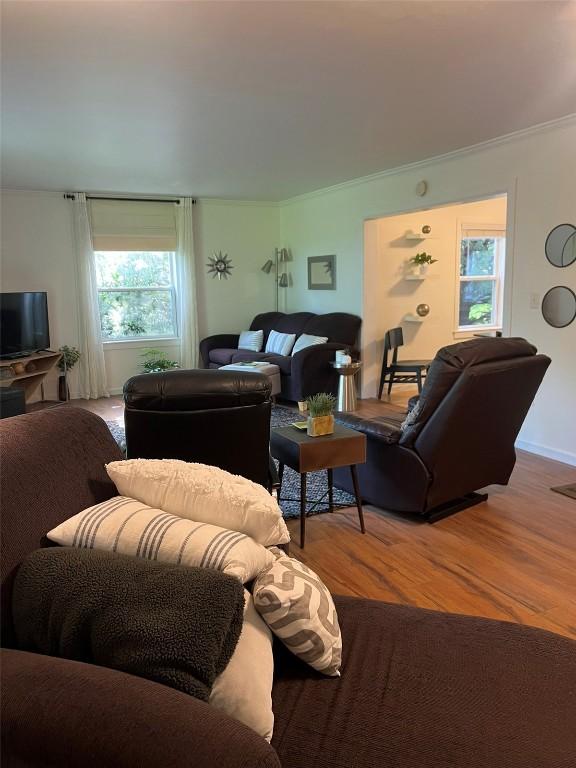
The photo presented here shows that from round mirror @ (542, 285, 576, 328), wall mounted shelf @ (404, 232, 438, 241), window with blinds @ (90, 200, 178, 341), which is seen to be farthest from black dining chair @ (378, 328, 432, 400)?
window with blinds @ (90, 200, 178, 341)

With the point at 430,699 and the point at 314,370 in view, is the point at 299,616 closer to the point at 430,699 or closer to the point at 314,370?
the point at 430,699

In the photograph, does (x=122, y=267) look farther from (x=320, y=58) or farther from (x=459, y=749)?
(x=459, y=749)

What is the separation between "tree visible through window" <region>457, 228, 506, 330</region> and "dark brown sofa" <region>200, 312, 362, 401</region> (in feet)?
6.31

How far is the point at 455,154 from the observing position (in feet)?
16.4

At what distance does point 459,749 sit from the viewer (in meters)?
1.08

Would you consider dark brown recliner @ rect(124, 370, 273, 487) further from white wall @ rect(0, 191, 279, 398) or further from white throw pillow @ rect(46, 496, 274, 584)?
white wall @ rect(0, 191, 279, 398)

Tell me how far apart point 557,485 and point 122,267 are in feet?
18.8

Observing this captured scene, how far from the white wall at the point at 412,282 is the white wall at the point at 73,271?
201 cm

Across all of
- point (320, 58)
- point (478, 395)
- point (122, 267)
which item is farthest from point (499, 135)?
point (122, 267)

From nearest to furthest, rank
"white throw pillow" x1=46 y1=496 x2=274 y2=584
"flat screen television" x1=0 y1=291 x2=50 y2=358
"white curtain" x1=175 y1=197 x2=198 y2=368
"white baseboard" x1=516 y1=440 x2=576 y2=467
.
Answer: "white throw pillow" x1=46 y1=496 x2=274 y2=584 → "white baseboard" x1=516 y1=440 x2=576 y2=467 → "flat screen television" x1=0 y1=291 x2=50 y2=358 → "white curtain" x1=175 y1=197 x2=198 y2=368

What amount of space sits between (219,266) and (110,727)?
7391 millimetres

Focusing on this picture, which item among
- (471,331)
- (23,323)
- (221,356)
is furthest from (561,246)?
(23,323)

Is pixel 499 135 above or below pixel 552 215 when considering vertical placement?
above

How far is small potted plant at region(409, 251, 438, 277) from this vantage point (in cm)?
698
